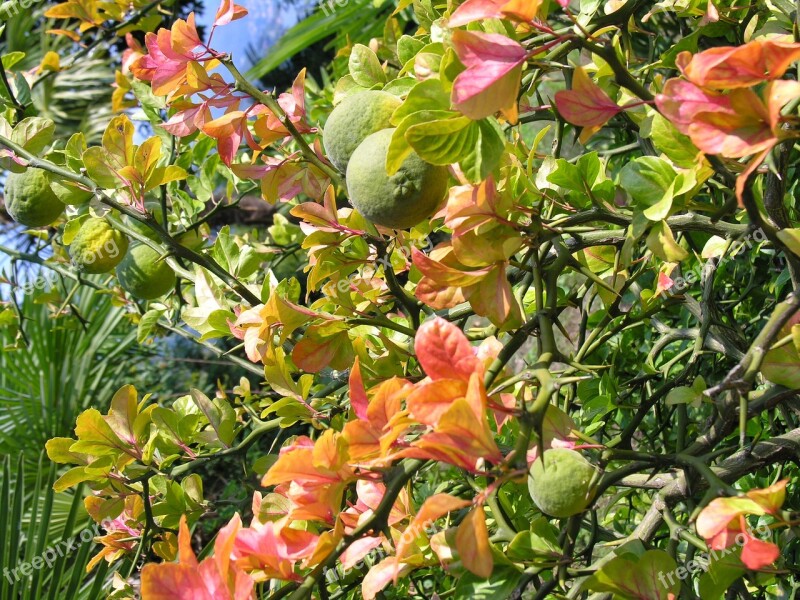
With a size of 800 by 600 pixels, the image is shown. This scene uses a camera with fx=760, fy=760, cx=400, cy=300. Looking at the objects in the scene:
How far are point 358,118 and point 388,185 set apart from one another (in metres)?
0.08

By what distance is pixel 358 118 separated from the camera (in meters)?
0.59

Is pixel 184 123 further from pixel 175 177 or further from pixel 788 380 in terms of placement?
pixel 788 380

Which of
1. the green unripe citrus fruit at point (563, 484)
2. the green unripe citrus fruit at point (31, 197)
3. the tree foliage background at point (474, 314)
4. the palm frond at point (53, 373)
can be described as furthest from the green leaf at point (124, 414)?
the palm frond at point (53, 373)

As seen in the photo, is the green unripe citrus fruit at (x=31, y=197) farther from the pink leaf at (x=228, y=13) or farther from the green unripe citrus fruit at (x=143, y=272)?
the pink leaf at (x=228, y=13)

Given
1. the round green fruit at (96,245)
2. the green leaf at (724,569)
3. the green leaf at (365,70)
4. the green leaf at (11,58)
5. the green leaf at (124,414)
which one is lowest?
the green leaf at (724,569)

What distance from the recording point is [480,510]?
0.43 metres

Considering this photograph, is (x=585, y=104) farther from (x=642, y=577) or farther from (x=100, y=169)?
(x=100, y=169)

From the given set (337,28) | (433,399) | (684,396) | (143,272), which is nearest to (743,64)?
(433,399)

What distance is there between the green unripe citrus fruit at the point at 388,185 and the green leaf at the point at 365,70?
24cm

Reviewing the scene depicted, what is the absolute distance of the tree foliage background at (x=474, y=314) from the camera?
0.43 m

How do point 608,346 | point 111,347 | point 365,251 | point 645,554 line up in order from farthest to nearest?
1. point 111,347
2. point 608,346
3. point 365,251
4. point 645,554

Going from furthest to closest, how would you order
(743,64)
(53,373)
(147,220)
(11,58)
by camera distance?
(53,373)
(11,58)
(147,220)
(743,64)

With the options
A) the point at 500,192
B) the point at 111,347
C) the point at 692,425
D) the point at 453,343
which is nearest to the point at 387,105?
the point at 500,192

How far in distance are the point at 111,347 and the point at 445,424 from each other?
2911mm
